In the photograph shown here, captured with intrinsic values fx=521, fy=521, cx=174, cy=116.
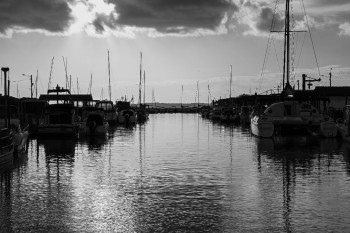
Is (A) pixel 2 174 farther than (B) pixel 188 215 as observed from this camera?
Yes

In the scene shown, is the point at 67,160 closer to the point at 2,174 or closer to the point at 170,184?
the point at 2,174

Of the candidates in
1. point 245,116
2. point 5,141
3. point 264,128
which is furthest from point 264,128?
point 245,116

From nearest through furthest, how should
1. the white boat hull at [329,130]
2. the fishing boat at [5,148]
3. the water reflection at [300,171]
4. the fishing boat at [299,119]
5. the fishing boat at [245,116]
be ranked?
1. the water reflection at [300,171]
2. the fishing boat at [5,148]
3. the white boat hull at [329,130]
4. the fishing boat at [299,119]
5. the fishing boat at [245,116]

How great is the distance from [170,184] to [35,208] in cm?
502

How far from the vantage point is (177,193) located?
14.8 m

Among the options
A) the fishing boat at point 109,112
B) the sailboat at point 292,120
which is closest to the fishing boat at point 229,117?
the fishing boat at point 109,112

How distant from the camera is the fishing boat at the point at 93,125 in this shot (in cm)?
4331

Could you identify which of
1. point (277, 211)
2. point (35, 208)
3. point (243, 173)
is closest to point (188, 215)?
point (277, 211)

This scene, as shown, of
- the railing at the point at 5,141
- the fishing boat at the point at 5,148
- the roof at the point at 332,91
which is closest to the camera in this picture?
the fishing boat at the point at 5,148

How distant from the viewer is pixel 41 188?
613 inches

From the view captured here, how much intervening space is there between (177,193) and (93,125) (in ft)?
97.4

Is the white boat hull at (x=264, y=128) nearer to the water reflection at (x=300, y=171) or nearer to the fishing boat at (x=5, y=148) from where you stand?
the water reflection at (x=300, y=171)

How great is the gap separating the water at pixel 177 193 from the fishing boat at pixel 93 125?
17.3 metres

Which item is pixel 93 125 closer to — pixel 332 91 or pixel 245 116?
pixel 245 116
